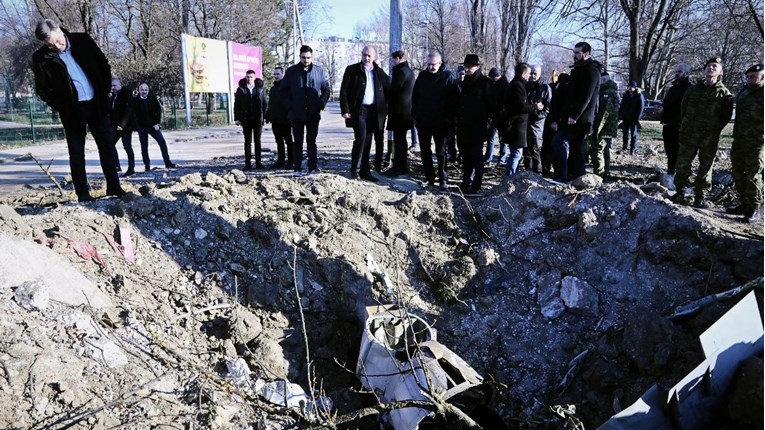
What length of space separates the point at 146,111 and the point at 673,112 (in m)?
→ 8.34

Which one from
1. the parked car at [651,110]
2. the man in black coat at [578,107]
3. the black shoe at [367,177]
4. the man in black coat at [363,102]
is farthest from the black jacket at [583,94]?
the parked car at [651,110]

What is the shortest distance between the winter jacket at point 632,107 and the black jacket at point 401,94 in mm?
6480

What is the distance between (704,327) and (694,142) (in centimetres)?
304

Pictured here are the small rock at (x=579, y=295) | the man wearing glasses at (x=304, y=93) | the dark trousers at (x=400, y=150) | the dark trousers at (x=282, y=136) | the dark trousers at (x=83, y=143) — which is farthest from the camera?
the dark trousers at (x=282, y=136)

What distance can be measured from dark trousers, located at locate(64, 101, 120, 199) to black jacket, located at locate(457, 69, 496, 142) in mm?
4054

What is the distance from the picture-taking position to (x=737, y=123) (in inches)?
230

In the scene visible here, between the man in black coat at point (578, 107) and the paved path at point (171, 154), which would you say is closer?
the man in black coat at point (578, 107)

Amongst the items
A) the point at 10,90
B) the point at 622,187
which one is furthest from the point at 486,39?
the point at 622,187

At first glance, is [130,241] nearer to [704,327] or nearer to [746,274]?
[704,327]

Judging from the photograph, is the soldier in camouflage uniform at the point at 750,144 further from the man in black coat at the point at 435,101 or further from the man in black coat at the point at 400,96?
the man in black coat at the point at 400,96

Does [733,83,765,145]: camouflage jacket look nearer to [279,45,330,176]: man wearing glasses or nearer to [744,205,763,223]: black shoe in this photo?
[744,205,763,223]: black shoe

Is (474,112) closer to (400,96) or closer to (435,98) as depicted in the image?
(435,98)

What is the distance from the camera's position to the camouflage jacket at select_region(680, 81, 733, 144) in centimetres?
608

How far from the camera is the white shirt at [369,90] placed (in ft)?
23.7
